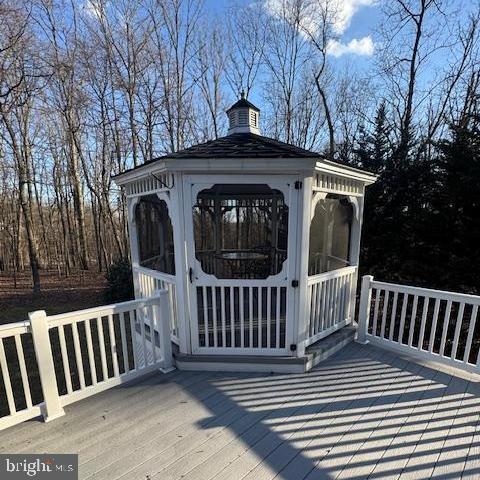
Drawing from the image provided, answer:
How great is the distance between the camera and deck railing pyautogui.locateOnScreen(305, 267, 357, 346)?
3.43 m

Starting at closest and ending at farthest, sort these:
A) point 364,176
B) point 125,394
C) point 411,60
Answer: point 125,394
point 364,176
point 411,60

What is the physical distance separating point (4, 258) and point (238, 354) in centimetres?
1528

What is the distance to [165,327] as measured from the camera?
322 centimetres

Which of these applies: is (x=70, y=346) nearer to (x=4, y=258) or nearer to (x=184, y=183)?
(x=184, y=183)

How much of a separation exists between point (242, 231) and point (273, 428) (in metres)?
3.96

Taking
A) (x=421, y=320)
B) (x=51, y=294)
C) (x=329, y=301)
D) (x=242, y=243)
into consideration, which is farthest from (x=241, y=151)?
(x=51, y=294)

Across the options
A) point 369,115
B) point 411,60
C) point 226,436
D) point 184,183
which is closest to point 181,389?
point 226,436

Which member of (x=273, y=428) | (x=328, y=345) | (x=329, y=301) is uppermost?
(x=329, y=301)

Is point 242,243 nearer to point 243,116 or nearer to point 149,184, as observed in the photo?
point 243,116

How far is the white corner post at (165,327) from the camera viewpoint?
126 inches

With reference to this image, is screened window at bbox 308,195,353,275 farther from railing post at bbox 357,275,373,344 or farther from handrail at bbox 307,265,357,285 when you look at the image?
railing post at bbox 357,275,373,344

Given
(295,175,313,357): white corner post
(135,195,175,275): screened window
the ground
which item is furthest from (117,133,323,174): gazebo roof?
the ground

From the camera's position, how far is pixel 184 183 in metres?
2.98

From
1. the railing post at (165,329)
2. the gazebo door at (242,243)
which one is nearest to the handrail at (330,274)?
the gazebo door at (242,243)
